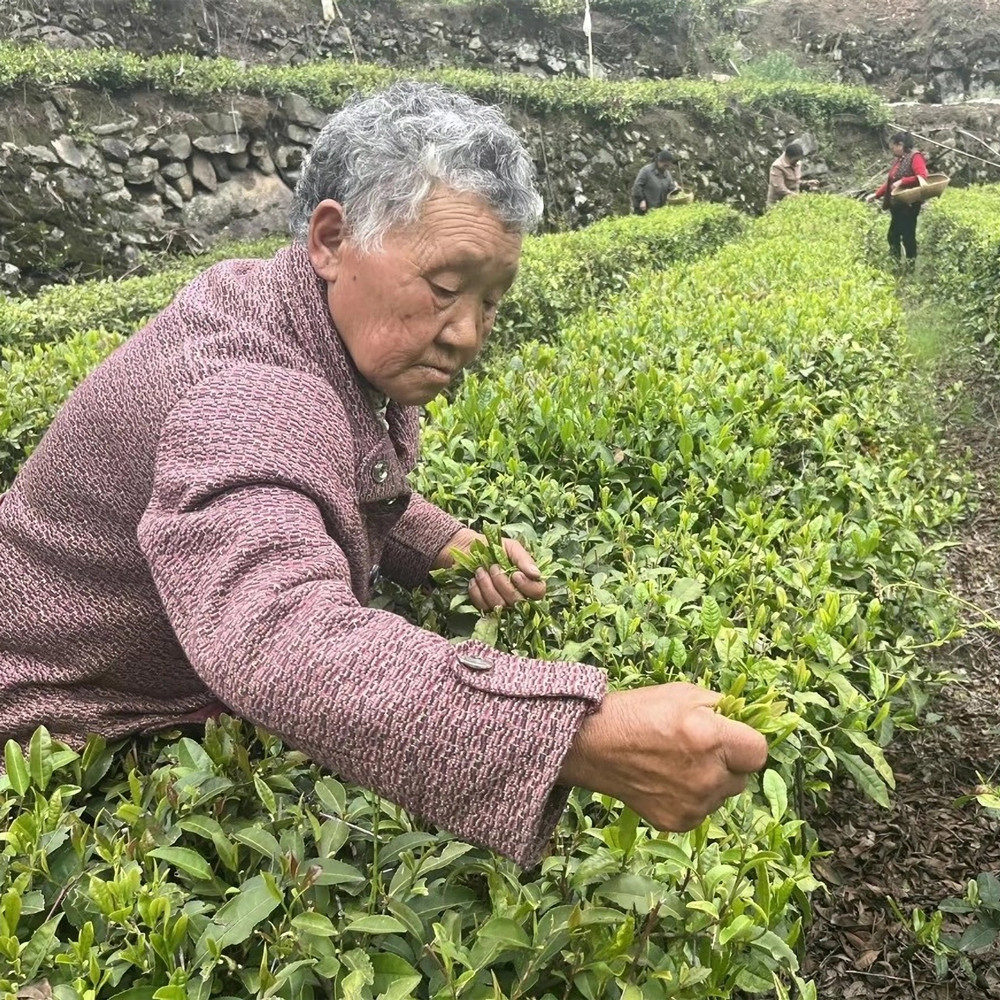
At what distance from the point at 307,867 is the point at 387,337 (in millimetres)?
787

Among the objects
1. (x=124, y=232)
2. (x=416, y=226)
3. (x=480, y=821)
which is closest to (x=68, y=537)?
(x=416, y=226)

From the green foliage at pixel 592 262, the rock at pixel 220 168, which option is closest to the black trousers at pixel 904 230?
the green foliage at pixel 592 262

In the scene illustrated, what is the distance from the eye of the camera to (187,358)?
1228 millimetres

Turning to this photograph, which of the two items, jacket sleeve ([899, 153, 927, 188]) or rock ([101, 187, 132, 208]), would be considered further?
rock ([101, 187, 132, 208])

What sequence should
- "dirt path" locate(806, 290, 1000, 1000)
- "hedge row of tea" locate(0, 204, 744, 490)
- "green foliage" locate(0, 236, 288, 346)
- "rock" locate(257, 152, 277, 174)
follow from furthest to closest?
"rock" locate(257, 152, 277, 174) → "green foliage" locate(0, 236, 288, 346) → "hedge row of tea" locate(0, 204, 744, 490) → "dirt path" locate(806, 290, 1000, 1000)

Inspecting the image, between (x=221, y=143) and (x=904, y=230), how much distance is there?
359 inches

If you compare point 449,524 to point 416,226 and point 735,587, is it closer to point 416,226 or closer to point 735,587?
point 735,587

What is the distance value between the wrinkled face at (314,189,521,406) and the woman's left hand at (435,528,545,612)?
0.46 metres

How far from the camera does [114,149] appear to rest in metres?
11.2

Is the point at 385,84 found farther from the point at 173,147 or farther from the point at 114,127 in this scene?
the point at 114,127

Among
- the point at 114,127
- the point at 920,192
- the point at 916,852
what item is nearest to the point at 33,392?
the point at 916,852

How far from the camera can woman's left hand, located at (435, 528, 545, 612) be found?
1730 mm

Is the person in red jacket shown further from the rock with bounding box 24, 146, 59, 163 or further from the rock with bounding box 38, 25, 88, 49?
the rock with bounding box 38, 25, 88, 49

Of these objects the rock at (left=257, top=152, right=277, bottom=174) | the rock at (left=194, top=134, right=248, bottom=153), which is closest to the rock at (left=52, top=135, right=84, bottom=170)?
the rock at (left=194, top=134, right=248, bottom=153)
